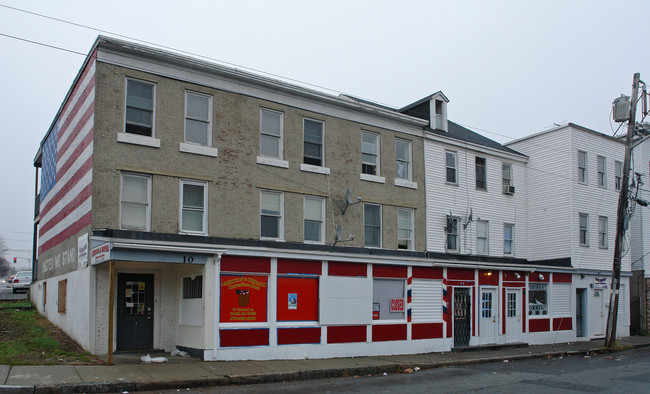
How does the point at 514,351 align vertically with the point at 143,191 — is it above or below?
below

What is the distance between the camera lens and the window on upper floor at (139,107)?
17672mm

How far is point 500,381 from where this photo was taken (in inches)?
603

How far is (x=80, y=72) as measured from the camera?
1894 cm

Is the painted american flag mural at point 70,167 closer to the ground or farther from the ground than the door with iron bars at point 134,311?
farther from the ground

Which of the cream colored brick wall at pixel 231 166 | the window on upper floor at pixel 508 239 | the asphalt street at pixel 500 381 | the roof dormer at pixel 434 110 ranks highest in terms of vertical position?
the roof dormer at pixel 434 110

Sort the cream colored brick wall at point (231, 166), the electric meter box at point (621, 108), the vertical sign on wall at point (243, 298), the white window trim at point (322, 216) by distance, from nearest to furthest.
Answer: the cream colored brick wall at point (231, 166)
the vertical sign on wall at point (243, 298)
the white window trim at point (322, 216)
the electric meter box at point (621, 108)

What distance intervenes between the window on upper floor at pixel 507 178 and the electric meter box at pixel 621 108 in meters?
5.15

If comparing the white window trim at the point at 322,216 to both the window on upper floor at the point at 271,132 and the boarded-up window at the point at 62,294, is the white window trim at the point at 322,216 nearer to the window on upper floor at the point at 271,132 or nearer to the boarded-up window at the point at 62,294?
the window on upper floor at the point at 271,132

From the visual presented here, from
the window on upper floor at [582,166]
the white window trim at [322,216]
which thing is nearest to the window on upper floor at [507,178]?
the window on upper floor at [582,166]

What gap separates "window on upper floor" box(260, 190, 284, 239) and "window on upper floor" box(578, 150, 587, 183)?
56.5 feet

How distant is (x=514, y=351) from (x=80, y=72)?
19.1 meters

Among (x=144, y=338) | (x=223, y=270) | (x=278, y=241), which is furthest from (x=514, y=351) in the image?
(x=144, y=338)

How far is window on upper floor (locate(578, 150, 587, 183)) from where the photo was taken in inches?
1183

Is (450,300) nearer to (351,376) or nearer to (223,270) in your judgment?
(351,376)
